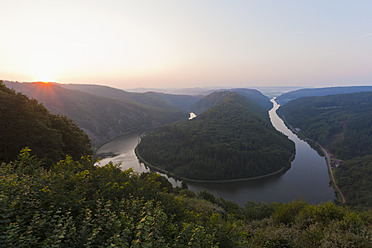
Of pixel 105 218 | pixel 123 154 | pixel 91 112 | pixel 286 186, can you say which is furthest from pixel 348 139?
pixel 91 112

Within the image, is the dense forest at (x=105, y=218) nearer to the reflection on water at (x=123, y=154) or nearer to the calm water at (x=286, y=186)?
the calm water at (x=286, y=186)

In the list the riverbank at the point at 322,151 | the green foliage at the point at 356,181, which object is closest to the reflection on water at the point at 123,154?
the riverbank at the point at 322,151

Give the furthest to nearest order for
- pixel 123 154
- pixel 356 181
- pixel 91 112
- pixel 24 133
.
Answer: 1. pixel 91 112
2. pixel 123 154
3. pixel 356 181
4. pixel 24 133

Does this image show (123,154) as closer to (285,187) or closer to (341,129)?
(285,187)

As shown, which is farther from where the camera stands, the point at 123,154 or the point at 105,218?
the point at 123,154

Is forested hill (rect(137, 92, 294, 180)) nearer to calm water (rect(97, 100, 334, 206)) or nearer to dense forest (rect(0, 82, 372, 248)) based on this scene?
calm water (rect(97, 100, 334, 206))
